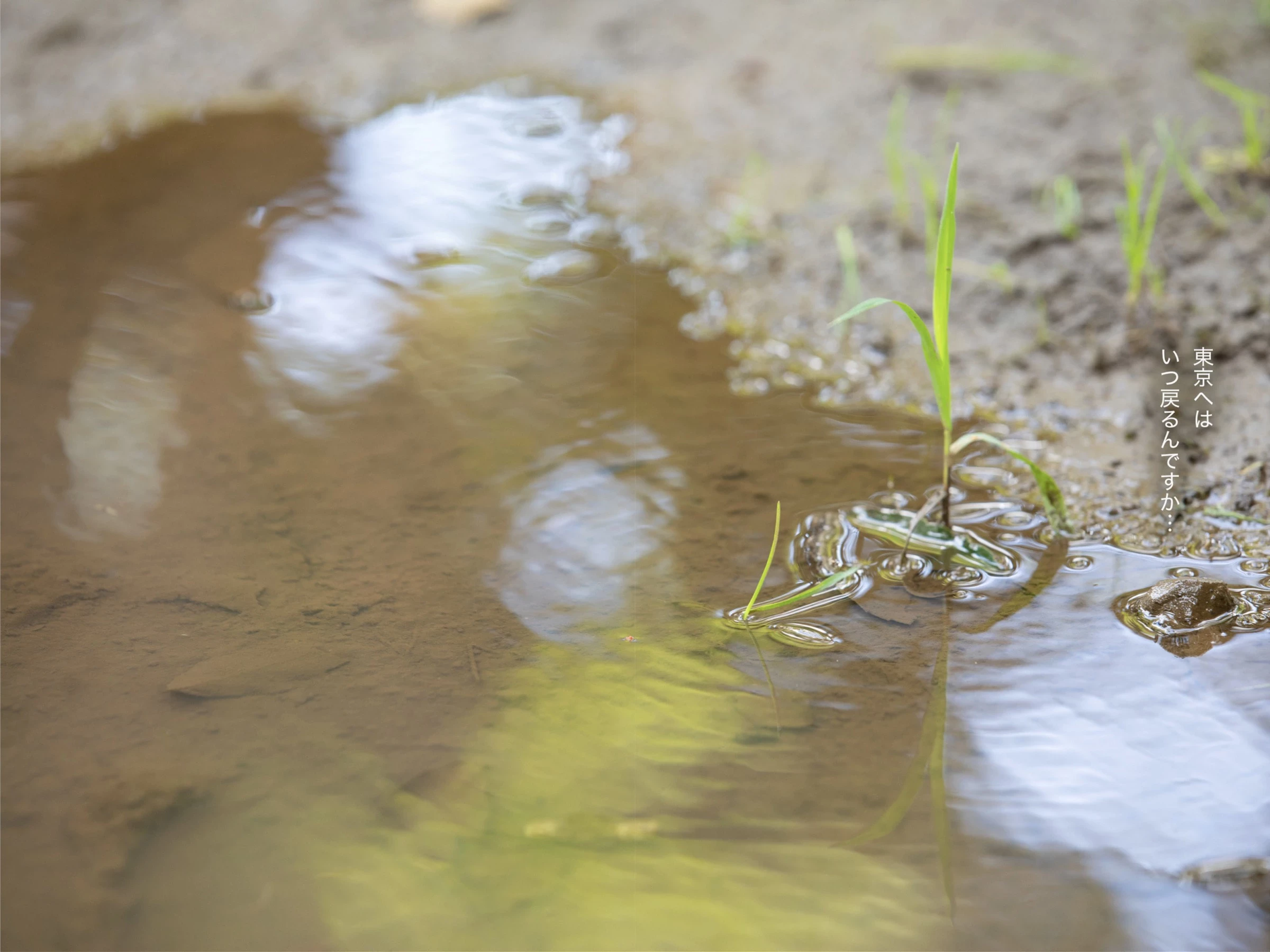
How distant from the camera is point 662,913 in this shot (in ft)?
3.28

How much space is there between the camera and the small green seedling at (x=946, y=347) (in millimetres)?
1278

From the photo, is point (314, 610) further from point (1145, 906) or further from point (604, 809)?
point (1145, 906)

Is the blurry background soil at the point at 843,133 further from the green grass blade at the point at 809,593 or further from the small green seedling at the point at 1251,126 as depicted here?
the green grass blade at the point at 809,593

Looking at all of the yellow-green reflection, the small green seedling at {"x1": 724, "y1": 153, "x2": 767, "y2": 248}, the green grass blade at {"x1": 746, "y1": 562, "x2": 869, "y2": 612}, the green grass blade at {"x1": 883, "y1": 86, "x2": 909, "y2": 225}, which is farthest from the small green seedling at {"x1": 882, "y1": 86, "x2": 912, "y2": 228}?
the yellow-green reflection

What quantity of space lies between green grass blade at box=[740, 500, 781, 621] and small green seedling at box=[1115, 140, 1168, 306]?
0.87 meters

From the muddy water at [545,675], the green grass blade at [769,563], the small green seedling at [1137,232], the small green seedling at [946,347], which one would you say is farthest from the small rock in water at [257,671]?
the small green seedling at [1137,232]

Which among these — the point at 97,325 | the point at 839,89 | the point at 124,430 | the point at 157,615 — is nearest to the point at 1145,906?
the point at 157,615

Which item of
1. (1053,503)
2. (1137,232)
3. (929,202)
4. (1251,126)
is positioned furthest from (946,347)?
(1251,126)

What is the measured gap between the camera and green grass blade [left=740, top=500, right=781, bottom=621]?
131 centimetres

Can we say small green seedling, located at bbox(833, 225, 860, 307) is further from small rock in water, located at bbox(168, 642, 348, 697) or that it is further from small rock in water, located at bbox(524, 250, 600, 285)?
small rock in water, located at bbox(168, 642, 348, 697)

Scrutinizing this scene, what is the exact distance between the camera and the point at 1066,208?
2.04 meters

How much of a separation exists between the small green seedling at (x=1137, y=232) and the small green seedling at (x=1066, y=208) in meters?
0.09

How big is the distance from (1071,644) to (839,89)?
1965 millimetres

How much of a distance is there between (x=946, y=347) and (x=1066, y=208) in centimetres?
93
